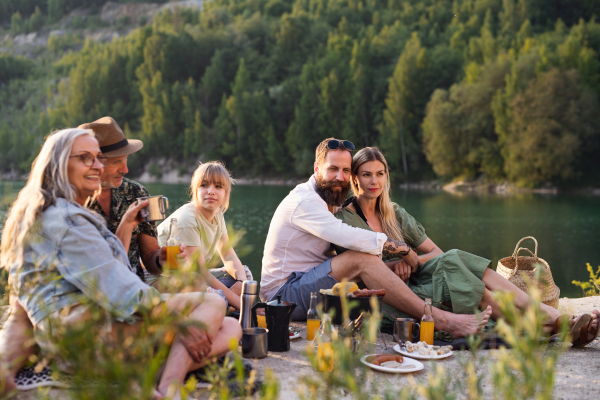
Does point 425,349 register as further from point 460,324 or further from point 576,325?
point 576,325

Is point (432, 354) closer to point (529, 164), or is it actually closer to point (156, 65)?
point (529, 164)

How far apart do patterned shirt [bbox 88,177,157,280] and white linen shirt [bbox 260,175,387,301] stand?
1.04m

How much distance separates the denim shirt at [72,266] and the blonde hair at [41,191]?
0.16 ft

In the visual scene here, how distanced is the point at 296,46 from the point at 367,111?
77.8ft

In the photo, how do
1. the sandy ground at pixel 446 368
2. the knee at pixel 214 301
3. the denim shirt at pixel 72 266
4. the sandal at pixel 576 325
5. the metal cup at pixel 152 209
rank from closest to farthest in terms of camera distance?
the denim shirt at pixel 72 266, the knee at pixel 214 301, the sandy ground at pixel 446 368, the metal cup at pixel 152 209, the sandal at pixel 576 325

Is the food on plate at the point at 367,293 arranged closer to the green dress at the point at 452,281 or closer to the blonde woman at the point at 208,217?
the green dress at the point at 452,281

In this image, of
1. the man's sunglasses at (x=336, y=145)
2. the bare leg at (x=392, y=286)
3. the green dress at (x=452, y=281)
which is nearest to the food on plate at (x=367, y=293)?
the bare leg at (x=392, y=286)

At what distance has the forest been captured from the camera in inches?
1516

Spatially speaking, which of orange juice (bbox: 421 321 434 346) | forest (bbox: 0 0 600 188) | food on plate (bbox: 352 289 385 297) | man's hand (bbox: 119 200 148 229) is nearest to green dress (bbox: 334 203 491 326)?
orange juice (bbox: 421 321 434 346)

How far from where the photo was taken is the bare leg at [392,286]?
3.91 meters

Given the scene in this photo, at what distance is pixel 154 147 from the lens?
64938 mm

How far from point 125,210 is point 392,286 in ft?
6.68

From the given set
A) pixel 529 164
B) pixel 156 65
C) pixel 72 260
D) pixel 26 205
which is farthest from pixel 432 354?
pixel 156 65

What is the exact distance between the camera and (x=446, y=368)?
130 inches
